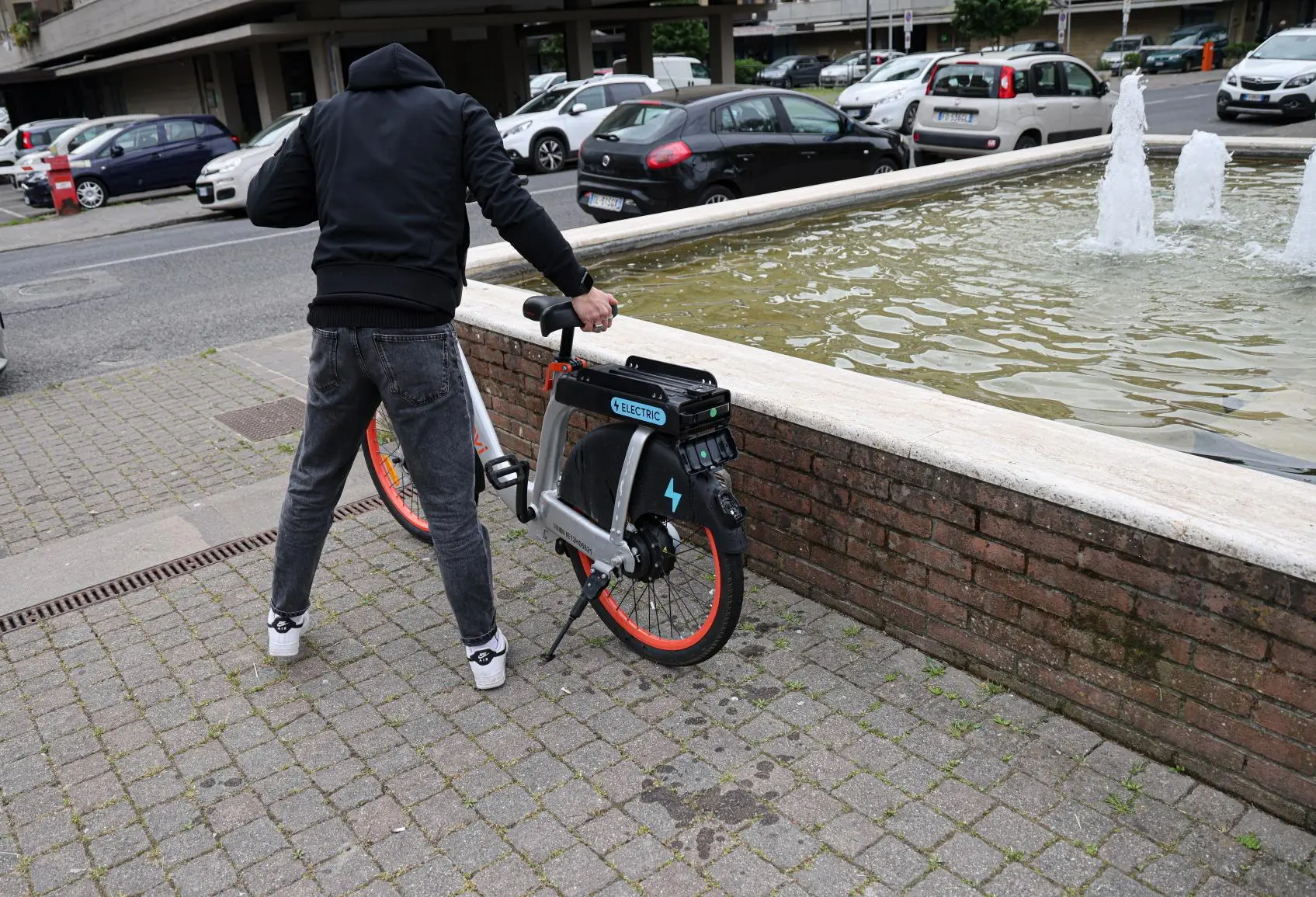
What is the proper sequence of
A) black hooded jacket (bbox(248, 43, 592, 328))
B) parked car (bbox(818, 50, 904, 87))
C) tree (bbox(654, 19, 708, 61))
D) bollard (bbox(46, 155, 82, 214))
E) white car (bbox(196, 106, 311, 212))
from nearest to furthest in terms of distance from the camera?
black hooded jacket (bbox(248, 43, 592, 328)), white car (bbox(196, 106, 311, 212)), bollard (bbox(46, 155, 82, 214)), parked car (bbox(818, 50, 904, 87)), tree (bbox(654, 19, 708, 61))

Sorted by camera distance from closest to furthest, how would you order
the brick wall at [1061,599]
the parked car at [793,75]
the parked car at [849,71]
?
the brick wall at [1061,599], the parked car at [849,71], the parked car at [793,75]

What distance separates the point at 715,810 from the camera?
3090mm

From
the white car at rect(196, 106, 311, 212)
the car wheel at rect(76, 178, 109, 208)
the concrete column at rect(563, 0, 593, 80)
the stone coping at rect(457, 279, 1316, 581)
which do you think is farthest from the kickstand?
the concrete column at rect(563, 0, 593, 80)

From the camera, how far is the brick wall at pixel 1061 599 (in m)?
2.85

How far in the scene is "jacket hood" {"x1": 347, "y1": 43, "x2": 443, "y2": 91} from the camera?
3.45 metres

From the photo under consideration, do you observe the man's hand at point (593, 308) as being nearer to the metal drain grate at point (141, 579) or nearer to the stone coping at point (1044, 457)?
the stone coping at point (1044, 457)

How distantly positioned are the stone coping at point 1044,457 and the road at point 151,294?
621cm

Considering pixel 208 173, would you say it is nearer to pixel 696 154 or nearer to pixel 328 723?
pixel 696 154

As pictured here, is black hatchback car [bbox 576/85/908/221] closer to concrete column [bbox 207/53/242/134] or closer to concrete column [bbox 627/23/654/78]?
concrete column [bbox 627/23/654/78]

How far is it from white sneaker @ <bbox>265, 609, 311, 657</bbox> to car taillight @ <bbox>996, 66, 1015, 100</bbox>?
45.2 feet

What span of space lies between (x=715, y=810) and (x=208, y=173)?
1802cm

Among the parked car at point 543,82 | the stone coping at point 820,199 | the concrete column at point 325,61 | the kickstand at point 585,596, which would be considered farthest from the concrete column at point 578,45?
the kickstand at point 585,596

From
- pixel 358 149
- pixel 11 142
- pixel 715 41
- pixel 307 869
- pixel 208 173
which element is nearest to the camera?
pixel 307 869

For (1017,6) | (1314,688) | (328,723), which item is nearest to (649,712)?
(328,723)
